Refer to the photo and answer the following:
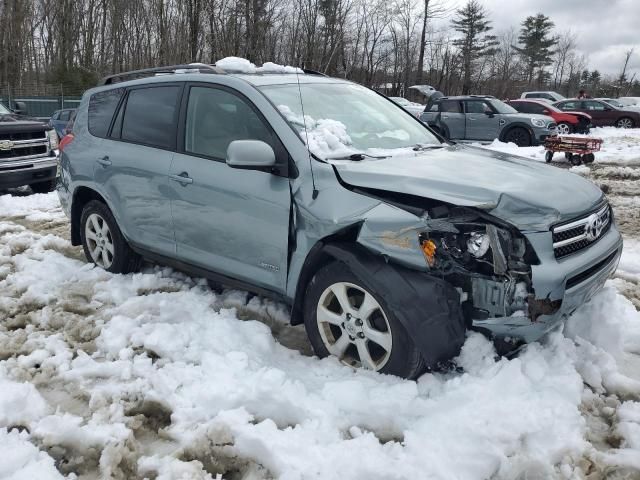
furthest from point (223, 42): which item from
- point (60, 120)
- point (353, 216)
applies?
point (353, 216)

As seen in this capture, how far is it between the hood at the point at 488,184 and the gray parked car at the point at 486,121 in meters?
12.2

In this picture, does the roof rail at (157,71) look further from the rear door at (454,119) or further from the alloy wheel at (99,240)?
the rear door at (454,119)

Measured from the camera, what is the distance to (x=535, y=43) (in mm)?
60438

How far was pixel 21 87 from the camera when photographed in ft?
102

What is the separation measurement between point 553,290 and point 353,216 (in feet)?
3.59

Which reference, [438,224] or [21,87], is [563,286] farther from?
[21,87]

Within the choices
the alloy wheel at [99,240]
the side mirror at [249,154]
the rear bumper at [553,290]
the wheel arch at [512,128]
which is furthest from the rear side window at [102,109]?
the wheel arch at [512,128]

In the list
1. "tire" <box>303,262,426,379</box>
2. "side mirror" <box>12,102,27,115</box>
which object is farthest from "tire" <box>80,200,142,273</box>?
"side mirror" <box>12,102,27,115</box>

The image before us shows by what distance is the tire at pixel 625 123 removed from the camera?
2456cm

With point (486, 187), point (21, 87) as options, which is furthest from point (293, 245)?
point (21, 87)

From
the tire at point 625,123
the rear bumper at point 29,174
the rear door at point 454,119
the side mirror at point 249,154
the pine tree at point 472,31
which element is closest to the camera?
the side mirror at point 249,154

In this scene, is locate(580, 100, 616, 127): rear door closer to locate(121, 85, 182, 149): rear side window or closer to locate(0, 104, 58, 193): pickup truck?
locate(0, 104, 58, 193): pickup truck

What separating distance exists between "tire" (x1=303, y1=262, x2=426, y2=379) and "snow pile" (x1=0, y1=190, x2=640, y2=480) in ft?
0.28

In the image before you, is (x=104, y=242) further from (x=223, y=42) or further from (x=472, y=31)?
(x=472, y=31)
